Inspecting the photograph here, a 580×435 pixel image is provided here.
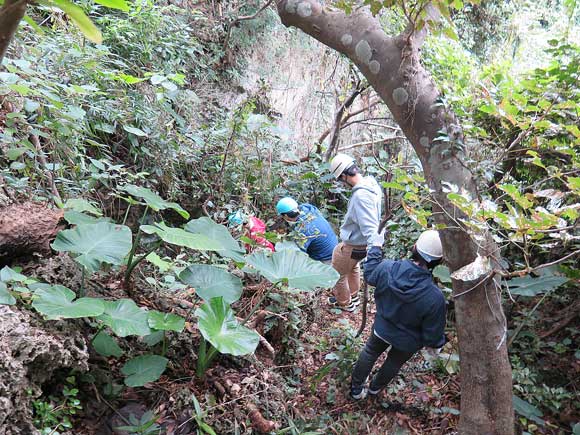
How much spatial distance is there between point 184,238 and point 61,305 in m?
0.71

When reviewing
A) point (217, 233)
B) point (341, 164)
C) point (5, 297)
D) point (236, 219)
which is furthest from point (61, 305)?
point (341, 164)

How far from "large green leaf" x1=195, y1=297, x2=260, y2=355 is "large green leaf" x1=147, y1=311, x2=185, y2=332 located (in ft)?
0.38

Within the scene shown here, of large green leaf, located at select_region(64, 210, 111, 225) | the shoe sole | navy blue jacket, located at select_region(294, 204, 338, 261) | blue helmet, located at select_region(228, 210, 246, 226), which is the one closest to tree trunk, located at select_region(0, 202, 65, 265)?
large green leaf, located at select_region(64, 210, 111, 225)

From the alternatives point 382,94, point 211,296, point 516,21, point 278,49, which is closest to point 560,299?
point 382,94

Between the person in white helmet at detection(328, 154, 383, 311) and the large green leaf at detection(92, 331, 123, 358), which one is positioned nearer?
the large green leaf at detection(92, 331, 123, 358)

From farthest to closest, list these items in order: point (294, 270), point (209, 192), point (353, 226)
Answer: point (209, 192), point (353, 226), point (294, 270)

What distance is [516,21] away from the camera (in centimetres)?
834

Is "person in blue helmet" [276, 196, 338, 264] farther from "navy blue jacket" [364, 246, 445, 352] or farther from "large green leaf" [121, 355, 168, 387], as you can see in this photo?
"large green leaf" [121, 355, 168, 387]

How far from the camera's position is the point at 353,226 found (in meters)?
4.11

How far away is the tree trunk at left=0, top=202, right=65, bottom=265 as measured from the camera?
2211 millimetres

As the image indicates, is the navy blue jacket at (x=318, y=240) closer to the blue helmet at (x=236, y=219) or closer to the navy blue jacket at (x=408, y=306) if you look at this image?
the blue helmet at (x=236, y=219)

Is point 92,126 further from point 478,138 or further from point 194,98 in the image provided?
point 478,138

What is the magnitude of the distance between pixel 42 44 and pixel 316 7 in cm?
278

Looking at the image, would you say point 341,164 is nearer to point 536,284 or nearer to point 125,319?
point 536,284
